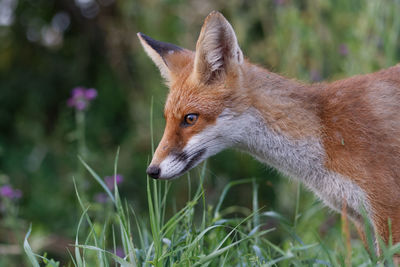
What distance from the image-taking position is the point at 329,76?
7.34 metres

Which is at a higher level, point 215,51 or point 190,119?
point 215,51

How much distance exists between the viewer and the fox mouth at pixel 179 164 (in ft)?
11.1

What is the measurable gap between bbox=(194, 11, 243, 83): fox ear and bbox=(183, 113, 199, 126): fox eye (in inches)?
12.3

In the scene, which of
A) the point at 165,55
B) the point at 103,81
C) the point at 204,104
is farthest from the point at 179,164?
the point at 103,81

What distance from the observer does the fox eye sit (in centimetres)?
364

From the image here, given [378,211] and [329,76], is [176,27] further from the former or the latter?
[378,211]

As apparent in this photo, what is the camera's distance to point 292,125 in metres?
3.69

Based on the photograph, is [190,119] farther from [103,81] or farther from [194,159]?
[103,81]

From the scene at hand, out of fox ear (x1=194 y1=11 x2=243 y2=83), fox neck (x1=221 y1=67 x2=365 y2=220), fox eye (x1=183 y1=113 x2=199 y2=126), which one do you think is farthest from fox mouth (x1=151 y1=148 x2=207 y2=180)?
fox ear (x1=194 y1=11 x2=243 y2=83)

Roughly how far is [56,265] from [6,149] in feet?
18.6

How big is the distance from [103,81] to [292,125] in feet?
16.7

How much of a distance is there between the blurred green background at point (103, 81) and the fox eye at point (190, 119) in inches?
130

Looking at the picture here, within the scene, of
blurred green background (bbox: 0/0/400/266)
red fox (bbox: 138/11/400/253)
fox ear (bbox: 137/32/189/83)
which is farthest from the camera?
blurred green background (bbox: 0/0/400/266)

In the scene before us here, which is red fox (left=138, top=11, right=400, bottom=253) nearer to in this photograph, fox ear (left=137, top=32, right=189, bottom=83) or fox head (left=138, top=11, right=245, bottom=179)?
fox head (left=138, top=11, right=245, bottom=179)
